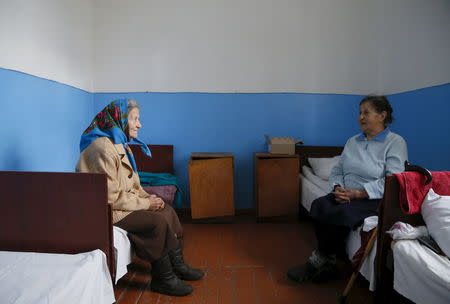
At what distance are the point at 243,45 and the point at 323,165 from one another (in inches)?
65.3

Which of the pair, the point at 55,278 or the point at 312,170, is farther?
the point at 312,170

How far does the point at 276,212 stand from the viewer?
3.29 metres

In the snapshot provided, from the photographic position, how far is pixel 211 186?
3199 millimetres

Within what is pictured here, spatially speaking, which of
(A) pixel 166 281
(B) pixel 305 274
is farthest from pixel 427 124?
(A) pixel 166 281

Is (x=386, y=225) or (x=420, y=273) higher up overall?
(x=386, y=225)

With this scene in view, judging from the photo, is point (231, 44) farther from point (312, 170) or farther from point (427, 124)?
point (427, 124)

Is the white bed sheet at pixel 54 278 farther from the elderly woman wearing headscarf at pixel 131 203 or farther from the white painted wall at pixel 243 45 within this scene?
the white painted wall at pixel 243 45

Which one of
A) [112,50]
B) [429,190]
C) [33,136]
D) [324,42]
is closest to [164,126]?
[112,50]

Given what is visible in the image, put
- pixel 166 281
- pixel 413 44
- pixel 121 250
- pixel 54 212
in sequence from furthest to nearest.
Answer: pixel 413 44 → pixel 166 281 → pixel 121 250 → pixel 54 212

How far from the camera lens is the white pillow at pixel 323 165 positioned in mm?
3213

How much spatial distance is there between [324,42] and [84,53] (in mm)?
2719

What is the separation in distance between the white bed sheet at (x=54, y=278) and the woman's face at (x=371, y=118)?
75.6 inches

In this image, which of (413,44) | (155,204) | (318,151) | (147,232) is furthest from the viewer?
(318,151)

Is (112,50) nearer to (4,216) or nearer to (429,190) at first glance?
(4,216)
